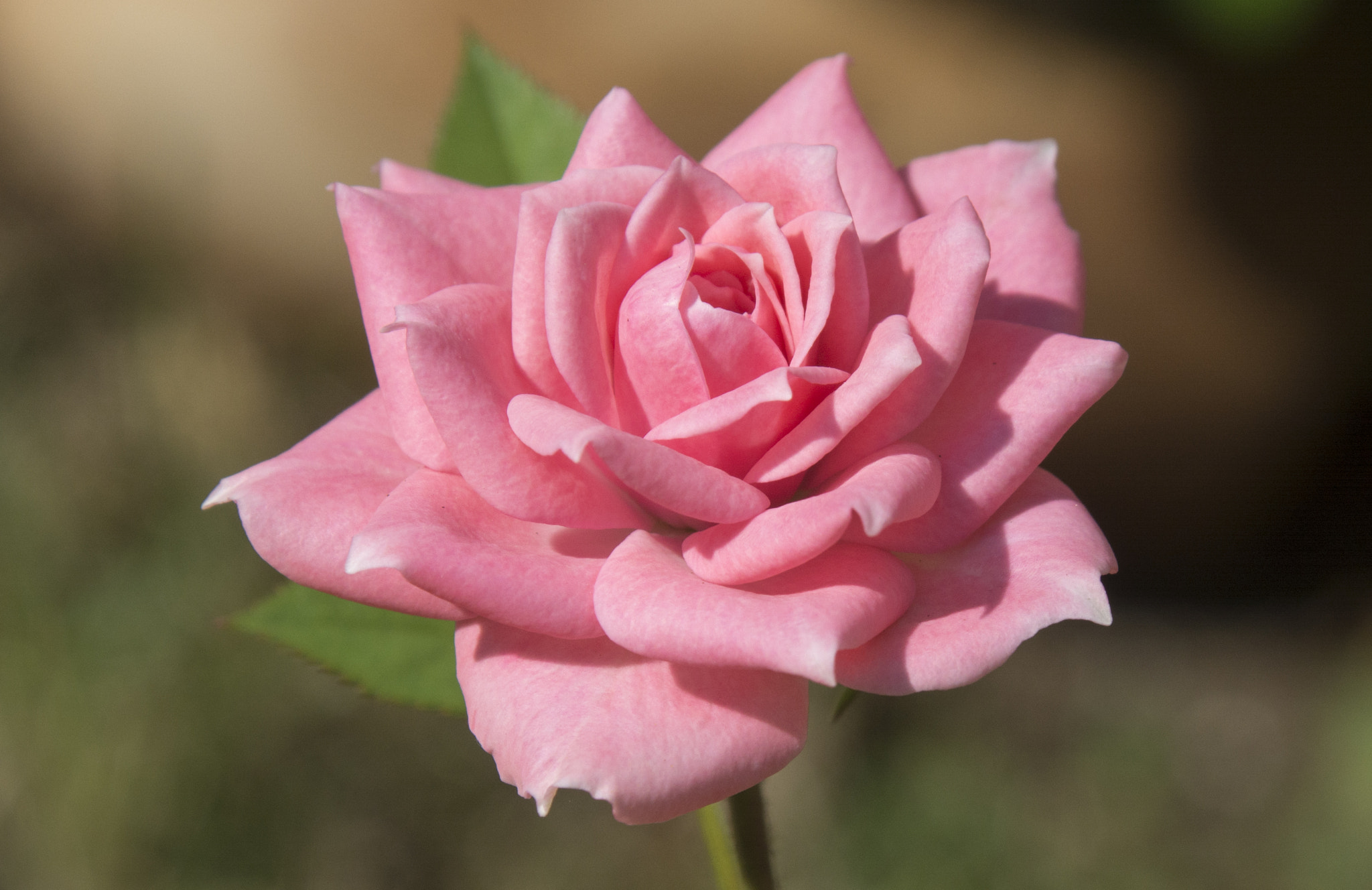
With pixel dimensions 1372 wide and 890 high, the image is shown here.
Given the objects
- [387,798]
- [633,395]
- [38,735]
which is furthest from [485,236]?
[38,735]

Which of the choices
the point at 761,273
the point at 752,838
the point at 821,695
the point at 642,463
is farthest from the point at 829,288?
the point at 821,695

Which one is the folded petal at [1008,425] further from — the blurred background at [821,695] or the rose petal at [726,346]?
the blurred background at [821,695]

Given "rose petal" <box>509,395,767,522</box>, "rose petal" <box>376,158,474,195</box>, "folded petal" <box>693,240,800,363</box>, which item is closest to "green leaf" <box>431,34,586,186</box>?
"rose petal" <box>376,158,474,195</box>

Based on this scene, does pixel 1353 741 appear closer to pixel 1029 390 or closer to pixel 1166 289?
pixel 1166 289

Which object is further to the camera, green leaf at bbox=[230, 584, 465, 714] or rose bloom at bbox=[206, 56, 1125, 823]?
green leaf at bbox=[230, 584, 465, 714]

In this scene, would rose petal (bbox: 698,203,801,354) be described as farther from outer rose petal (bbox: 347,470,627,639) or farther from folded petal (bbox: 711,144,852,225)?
outer rose petal (bbox: 347,470,627,639)
